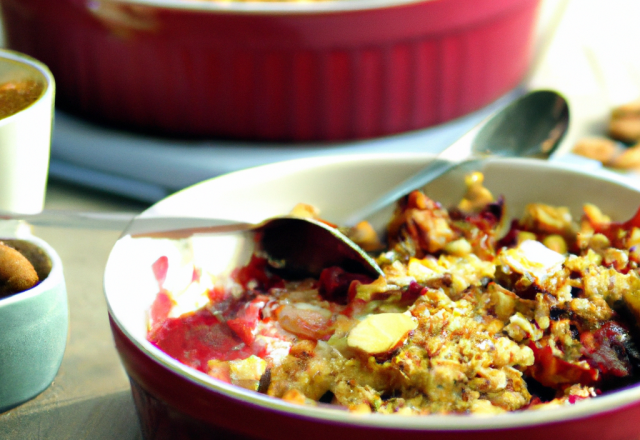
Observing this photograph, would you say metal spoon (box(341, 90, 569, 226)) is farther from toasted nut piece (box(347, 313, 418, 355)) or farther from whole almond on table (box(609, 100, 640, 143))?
whole almond on table (box(609, 100, 640, 143))

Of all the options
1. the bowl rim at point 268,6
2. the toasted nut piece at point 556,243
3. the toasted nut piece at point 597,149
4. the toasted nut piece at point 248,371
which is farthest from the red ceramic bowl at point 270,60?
the toasted nut piece at point 248,371

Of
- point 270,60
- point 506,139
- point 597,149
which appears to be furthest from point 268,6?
point 597,149

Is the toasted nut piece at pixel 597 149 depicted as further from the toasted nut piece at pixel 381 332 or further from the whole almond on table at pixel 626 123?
the toasted nut piece at pixel 381 332

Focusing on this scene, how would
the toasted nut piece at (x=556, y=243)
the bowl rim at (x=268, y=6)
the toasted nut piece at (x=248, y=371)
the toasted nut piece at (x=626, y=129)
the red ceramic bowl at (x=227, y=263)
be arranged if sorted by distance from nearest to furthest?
1. the red ceramic bowl at (x=227, y=263)
2. the toasted nut piece at (x=248, y=371)
3. the toasted nut piece at (x=556, y=243)
4. the bowl rim at (x=268, y=6)
5. the toasted nut piece at (x=626, y=129)

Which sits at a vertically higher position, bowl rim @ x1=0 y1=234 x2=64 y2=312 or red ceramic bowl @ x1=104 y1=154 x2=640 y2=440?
red ceramic bowl @ x1=104 y1=154 x2=640 y2=440

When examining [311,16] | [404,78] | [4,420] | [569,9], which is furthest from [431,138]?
[569,9]

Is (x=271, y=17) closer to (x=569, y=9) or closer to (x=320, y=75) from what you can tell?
(x=320, y=75)

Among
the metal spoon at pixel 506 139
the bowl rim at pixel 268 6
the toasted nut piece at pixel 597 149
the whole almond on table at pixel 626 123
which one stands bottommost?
the toasted nut piece at pixel 597 149

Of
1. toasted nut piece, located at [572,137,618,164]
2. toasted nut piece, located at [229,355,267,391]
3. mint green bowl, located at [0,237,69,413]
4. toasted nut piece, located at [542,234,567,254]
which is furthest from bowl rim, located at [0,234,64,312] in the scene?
toasted nut piece, located at [572,137,618,164]
